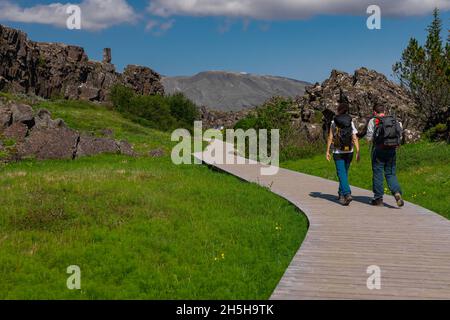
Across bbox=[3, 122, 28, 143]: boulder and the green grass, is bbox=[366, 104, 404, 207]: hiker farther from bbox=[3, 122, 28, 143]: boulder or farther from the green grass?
bbox=[3, 122, 28, 143]: boulder

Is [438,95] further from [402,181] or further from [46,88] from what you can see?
[46,88]

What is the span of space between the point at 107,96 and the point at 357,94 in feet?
219

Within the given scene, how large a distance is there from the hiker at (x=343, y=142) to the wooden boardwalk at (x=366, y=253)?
0.47 m

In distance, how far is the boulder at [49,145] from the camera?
78.3ft

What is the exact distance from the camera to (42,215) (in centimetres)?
1043

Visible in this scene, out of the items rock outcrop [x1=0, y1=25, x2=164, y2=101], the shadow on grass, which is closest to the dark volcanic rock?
rock outcrop [x1=0, y1=25, x2=164, y2=101]

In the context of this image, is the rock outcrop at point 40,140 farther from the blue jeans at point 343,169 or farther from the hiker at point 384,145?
the hiker at point 384,145

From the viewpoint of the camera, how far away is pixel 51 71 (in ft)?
319

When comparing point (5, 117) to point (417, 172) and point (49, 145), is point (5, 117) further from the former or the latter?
point (417, 172)

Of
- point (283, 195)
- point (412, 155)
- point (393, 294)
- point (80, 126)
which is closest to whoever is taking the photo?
point (393, 294)

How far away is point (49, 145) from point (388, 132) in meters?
18.5

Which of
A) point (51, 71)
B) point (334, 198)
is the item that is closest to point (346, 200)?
point (334, 198)
